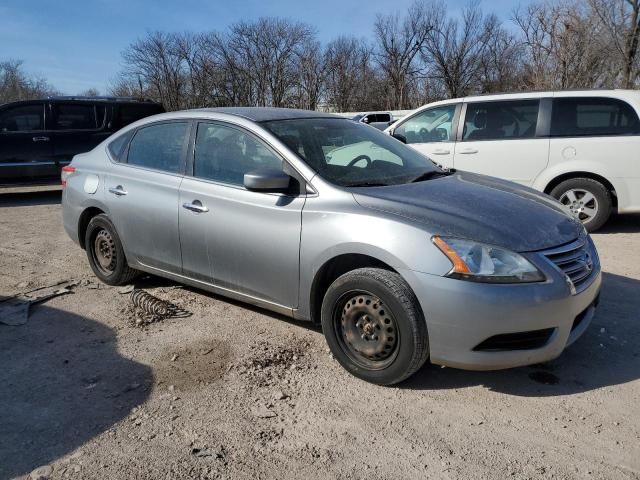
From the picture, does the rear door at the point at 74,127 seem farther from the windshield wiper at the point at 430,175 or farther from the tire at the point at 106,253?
the windshield wiper at the point at 430,175

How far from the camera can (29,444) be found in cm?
268

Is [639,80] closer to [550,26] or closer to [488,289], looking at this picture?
[550,26]

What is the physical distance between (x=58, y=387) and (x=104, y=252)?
1963 millimetres

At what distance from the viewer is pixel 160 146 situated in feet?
14.7

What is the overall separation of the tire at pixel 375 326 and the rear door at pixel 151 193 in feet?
5.12

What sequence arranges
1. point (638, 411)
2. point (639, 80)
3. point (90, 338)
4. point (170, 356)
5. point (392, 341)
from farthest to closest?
point (639, 80) < point (90, 338) < point (170, 356) < point (392, 341) < point (638, 411)

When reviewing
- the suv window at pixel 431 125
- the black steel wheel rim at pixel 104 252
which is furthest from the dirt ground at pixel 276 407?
the suv window at pixel 431 125

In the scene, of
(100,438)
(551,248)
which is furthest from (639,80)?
(100,438)

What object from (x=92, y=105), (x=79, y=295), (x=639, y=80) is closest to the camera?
(x=79, y=295)

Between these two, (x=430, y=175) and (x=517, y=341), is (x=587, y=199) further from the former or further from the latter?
(x=517, y=341)

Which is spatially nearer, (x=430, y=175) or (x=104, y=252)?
(x=430, y=175)

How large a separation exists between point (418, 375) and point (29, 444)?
216 cm

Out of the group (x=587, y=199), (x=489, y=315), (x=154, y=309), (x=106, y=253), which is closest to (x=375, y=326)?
(x=489, y=315)

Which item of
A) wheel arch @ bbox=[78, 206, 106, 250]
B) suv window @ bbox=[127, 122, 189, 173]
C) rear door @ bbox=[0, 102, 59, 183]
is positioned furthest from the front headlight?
rear door @ bbox=[0, 102, 59, 183]
